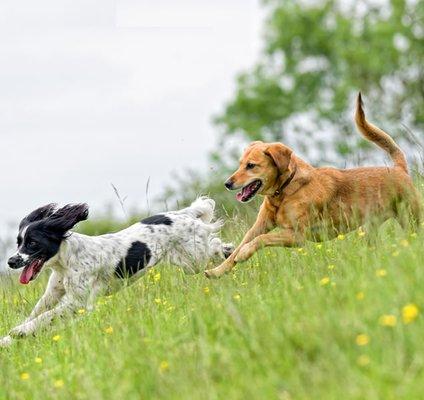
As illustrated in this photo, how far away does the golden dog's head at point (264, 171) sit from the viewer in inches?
327

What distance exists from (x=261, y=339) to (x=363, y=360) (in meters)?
0.79

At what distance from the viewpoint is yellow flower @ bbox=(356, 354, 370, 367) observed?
4.34 m

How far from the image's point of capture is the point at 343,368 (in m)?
4.39

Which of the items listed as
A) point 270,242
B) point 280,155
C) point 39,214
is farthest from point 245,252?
point 39,214

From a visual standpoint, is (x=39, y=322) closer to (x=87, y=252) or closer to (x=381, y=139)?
(x=87, y=252)

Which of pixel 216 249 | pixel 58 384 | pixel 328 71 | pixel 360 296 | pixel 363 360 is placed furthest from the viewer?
pixel 328 71

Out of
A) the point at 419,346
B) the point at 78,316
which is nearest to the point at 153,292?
the point at 78,316

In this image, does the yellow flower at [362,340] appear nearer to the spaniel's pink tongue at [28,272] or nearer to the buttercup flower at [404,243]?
the buttercup flower at [404,243]

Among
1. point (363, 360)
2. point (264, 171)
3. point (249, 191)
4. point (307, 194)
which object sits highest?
point (264, 171)

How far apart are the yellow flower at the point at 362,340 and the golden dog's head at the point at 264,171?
3798 mm

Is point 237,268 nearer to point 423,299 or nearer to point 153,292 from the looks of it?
point 153,292

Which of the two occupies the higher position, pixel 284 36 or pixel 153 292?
pixel 284 36

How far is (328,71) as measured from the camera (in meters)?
40.0

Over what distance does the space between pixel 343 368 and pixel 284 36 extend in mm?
35757
